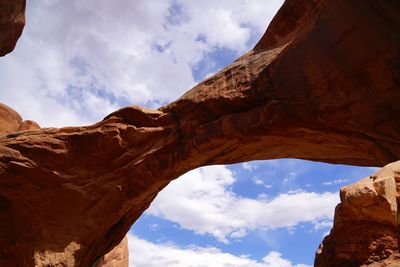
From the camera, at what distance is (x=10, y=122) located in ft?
57.5

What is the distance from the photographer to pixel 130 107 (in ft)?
37.9

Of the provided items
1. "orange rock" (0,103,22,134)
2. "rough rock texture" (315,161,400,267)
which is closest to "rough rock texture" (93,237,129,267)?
"orange rock" (0,103,22,134)

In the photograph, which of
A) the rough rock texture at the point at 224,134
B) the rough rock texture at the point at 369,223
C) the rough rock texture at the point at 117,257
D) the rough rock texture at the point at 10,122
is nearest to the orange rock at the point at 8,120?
the rough rock texture at the point at 10,122

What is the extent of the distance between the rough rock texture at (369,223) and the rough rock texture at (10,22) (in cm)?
999

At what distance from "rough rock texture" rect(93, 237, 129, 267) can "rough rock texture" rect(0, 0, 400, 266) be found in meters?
7.26

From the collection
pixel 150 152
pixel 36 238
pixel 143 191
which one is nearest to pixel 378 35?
pixel 150 152

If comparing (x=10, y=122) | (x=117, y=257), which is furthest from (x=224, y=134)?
(x=117, y=257)

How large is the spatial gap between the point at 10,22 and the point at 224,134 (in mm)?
6861

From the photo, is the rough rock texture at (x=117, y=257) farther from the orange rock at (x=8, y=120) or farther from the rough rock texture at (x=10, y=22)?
the rough rock texture at (x=10, y=22)

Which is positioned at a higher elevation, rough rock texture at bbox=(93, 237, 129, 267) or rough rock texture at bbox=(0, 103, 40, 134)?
rough rock texture at bbox=(0, 103, 40, 134)

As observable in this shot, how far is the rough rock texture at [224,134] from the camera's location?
8.02m

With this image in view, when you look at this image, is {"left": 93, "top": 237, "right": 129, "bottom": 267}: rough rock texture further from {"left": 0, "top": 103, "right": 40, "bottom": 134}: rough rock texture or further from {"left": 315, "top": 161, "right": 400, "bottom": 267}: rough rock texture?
{"left": 315, "top": 161, "right": 400, "bottom": 267}: rough rock texture

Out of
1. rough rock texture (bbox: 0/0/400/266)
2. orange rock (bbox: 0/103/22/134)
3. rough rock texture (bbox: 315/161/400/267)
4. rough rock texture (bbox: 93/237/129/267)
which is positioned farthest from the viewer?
rough rock texture (bbox: 93/237/129/267)

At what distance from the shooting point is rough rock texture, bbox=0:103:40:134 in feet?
56.3
